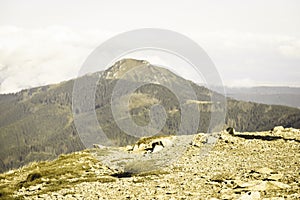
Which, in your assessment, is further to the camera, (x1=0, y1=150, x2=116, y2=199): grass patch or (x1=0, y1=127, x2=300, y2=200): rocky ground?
(x1=0, y1=150, x2=116, y2=199): grass patch

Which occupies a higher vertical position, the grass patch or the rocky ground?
the rocky ground

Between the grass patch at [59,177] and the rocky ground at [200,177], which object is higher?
the rocky ground at [200,177]

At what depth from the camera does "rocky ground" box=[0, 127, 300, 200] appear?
19812 mm

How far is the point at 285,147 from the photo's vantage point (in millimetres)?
34031

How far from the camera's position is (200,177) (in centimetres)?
2467

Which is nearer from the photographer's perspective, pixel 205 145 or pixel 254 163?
pixel 254 163

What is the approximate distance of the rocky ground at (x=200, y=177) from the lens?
1981 cm

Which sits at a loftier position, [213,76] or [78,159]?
[213,76]

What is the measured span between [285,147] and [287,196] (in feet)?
61.1

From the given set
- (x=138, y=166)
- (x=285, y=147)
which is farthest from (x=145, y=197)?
(x=285, y=147)

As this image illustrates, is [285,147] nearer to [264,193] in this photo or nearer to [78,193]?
[264,193]

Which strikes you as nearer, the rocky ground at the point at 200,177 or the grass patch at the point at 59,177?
the rocky ground at the point at 200,177

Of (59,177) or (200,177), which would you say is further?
(59,177)

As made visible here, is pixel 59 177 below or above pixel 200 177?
below
